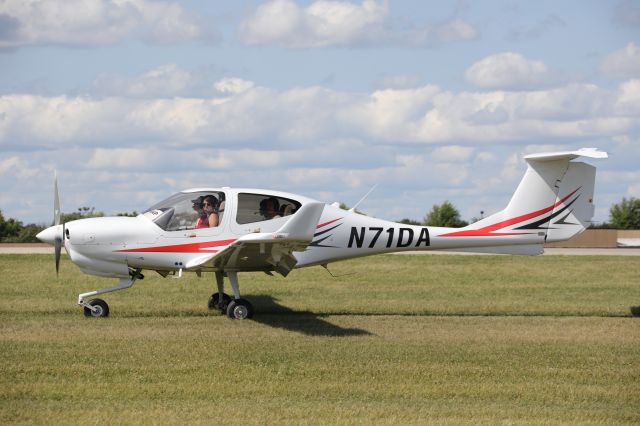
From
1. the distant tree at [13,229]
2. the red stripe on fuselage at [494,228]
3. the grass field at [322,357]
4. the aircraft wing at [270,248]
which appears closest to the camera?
the grass field at [322,357]

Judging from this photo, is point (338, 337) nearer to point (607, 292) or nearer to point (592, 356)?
point (592, 356)

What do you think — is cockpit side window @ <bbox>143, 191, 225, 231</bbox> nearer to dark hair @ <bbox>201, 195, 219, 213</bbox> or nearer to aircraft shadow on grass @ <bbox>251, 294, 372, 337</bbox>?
dark hair @ <bbox>201, 195, 219, 213</bbox>

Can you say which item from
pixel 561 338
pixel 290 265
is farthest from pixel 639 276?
pixel 290 265

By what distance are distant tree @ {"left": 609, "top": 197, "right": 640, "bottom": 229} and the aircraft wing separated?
67.7 meters

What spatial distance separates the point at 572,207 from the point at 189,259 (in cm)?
703

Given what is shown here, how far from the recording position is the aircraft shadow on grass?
14329 millimetres

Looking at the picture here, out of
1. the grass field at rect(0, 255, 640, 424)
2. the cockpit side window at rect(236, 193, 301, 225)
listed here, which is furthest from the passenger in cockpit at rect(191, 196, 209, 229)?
the grass field at rect(0, 255, 640, 424)

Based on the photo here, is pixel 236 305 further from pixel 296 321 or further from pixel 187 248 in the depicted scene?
pixel 187 248

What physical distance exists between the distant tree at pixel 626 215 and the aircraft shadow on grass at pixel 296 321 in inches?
2580

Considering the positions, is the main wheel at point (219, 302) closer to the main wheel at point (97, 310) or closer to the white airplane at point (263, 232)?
the white airplane at point (263, 232)

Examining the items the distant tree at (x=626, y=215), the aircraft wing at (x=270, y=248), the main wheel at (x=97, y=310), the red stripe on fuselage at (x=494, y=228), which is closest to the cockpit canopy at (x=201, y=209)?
the aircraft wing at (x=270, y=248)

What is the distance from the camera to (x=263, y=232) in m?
15.6

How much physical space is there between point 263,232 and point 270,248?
1247 mm

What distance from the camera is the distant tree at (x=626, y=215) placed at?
7812 cm
